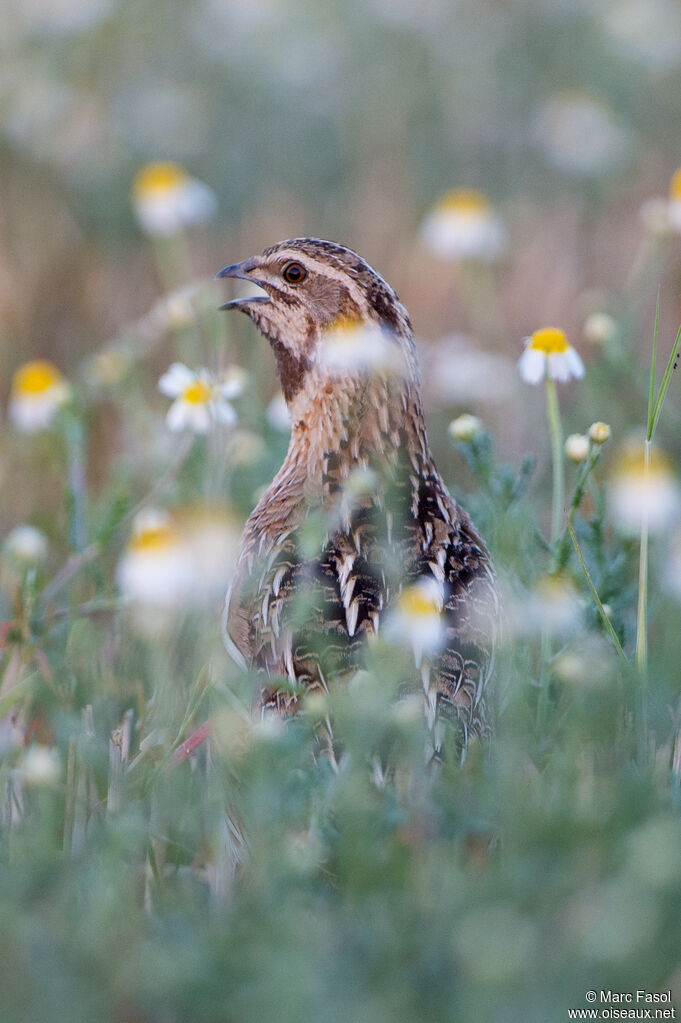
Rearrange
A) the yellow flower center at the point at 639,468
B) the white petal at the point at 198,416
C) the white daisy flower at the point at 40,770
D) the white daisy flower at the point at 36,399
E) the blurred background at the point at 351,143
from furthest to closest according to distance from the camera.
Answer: the blurred background at the point at 351,143 → the white daisy flower at the point at 36,399 → the white petal at the point at 198,416 → the yellow flower center at the point at 639,468 → the white daisy flower at the point at 40,770

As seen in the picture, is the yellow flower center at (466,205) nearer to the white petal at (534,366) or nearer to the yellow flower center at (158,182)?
the yellow flower center at (158,182)

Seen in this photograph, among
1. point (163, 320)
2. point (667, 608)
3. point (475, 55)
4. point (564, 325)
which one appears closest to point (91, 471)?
point (163, 320)

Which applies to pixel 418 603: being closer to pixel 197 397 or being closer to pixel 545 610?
pixel 545 610

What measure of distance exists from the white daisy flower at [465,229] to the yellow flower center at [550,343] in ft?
10.2

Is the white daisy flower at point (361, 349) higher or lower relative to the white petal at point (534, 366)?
higher

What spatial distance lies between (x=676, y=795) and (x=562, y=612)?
0.77 m

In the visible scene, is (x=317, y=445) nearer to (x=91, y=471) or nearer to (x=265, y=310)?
(x=265, y=310)

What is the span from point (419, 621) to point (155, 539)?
1.11 metres

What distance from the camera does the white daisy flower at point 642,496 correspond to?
4.11m

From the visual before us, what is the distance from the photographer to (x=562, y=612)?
3.86 meters

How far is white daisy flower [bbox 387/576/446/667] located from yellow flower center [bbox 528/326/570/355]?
99 cm

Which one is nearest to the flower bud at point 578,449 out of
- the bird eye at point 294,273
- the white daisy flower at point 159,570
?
the bird eye at point 294,273

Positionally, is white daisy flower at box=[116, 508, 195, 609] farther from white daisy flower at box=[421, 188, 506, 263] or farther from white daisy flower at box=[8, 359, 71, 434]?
white daisy flower at box=[421, 188, 506, 263]

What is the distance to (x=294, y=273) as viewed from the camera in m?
4.36
